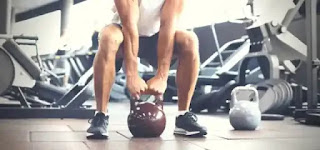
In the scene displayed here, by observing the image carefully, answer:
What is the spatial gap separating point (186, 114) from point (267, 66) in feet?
5.10

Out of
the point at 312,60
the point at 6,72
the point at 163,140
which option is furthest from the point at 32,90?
the point at 312,60

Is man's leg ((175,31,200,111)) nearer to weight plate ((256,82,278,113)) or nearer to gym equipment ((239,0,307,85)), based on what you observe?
weight plate ((256,82,278,113))

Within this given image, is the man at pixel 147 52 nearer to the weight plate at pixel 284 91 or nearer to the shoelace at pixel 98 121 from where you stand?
the shoelace at pixel 98 121

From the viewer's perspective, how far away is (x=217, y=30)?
4926 millimetres

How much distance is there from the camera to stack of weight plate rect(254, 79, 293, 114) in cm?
303

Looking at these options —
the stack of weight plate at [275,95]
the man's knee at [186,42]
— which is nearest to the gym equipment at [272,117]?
the stack of weight plate at [275,95]

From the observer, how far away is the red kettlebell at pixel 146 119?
5.82 feet

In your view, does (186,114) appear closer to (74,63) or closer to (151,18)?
(151,18)

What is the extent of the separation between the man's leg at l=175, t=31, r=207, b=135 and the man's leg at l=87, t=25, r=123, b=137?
0.27 metres

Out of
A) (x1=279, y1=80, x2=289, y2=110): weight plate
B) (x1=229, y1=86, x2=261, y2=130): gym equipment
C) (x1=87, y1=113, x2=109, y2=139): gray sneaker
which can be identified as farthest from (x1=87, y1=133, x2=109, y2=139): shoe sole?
(x1=279, y1=80, x2=289, y2=110): weight plate

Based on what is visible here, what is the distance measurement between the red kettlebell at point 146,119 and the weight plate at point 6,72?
1.43m

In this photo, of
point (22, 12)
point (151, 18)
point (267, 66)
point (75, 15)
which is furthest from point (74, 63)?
point (151, 18)

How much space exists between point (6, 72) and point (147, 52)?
136 centimetres

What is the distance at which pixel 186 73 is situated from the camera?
1915 mm
